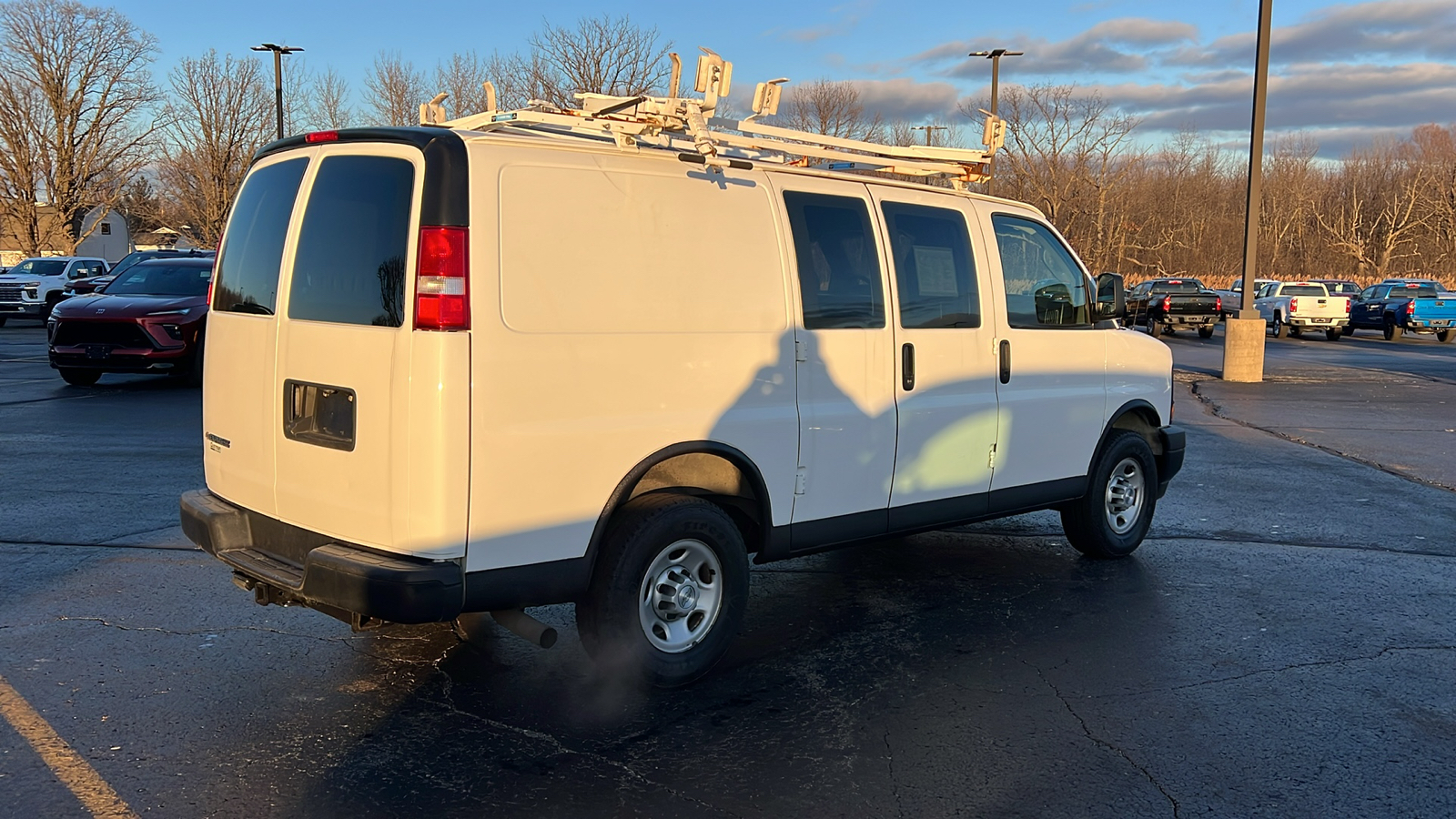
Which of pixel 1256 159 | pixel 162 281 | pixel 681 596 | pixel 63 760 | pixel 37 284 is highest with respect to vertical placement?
pixel 1256 159

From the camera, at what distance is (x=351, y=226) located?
13.8 ft

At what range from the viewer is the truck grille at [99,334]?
14711mm

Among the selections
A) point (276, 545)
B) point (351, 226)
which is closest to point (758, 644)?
point (276, 545)

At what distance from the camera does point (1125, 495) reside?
6965 mm

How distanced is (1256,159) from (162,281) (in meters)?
16.7

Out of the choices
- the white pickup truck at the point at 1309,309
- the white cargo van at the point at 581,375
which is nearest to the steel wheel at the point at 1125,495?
the white cargo van at the point at 581,375

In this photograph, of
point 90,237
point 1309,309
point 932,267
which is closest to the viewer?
point 932,267

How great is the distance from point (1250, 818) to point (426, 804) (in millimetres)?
2602

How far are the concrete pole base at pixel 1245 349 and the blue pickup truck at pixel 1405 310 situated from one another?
1844cm

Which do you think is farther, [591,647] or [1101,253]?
[1101,253]

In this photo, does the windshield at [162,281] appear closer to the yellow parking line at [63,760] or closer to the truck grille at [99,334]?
the truck grille at [99,334]

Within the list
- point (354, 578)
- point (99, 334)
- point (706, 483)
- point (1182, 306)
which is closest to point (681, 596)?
point (706, 483)

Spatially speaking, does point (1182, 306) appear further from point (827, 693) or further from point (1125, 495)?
point (827, 693)

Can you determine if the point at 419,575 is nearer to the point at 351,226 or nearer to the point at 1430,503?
the point at 351,226
